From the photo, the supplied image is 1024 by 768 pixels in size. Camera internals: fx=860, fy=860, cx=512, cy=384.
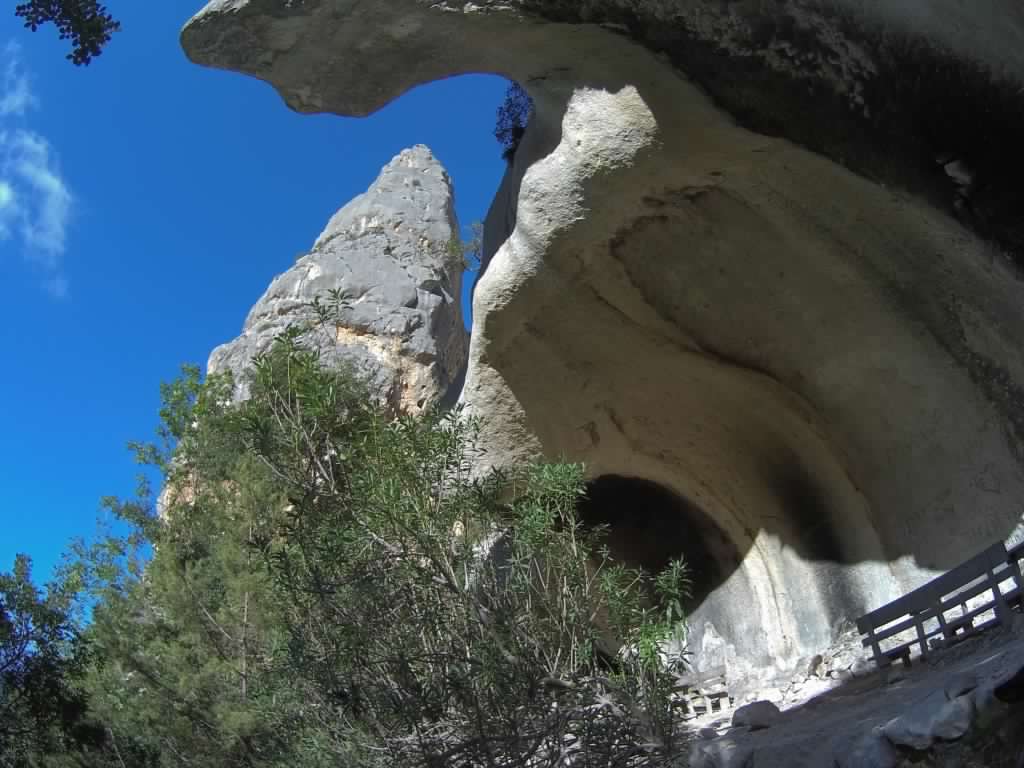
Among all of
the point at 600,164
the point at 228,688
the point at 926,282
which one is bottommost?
the point at 228,688

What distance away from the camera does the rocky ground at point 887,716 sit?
10.1 ft

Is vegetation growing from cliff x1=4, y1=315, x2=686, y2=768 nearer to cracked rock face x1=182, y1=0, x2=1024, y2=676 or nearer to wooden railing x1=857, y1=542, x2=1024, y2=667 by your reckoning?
cracked rock face x1=182, y1=0, x2=1024, y2=676

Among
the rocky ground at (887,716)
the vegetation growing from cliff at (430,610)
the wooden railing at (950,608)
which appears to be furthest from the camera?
the wooden railing at (950,608)

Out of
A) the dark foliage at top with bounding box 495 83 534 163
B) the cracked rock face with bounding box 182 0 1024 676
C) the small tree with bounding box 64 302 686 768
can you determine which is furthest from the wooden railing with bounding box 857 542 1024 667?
the dark foliage at top with bounding box 495 83 534 163

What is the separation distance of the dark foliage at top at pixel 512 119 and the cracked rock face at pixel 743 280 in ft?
3.47

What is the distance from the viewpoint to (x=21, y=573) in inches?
388

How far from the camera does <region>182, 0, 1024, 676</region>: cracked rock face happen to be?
4535 millimetres

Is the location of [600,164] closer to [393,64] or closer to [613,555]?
[393,64]

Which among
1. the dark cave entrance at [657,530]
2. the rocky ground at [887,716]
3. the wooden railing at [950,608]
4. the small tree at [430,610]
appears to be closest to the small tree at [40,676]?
the small tree at [430,610]

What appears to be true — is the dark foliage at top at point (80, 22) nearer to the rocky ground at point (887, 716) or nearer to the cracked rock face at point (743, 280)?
the cracked rock face at point (743, 280)

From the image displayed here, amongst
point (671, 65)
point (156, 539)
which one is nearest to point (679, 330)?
point (671, 65)

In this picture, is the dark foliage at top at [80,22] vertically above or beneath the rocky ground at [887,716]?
above

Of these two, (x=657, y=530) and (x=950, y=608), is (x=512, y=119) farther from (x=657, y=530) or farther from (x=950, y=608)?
(x=950, y=608)

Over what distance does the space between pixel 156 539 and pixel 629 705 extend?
8858 mm
